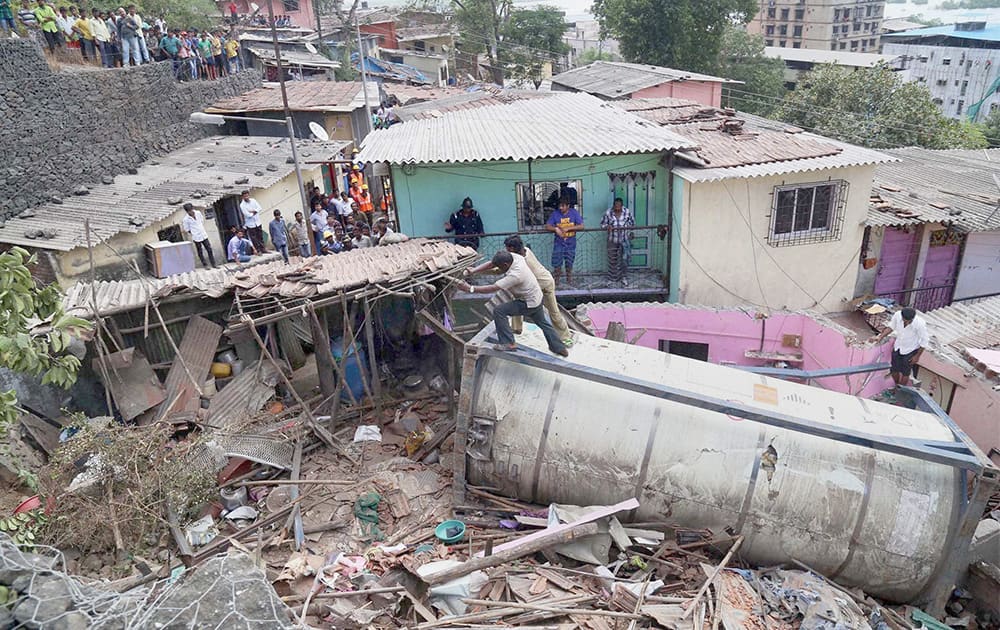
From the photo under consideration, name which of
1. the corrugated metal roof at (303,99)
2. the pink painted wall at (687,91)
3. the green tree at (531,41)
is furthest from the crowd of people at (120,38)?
the green tree at (531,41)

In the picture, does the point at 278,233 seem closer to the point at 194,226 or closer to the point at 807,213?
the point at 194,226

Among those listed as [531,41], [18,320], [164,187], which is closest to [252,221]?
[164,187]

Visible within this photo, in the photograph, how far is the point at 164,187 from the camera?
16203 millimetres

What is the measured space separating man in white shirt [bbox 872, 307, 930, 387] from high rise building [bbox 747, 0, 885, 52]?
7002 centimetres

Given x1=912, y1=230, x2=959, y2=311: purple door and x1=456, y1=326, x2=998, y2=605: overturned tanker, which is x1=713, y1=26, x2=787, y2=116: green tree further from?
x1=456, y1=326, x2=998, y2=605: overturned tanker

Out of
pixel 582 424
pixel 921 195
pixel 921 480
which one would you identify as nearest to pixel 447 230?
pixel 582 424

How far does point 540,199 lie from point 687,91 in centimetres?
1605

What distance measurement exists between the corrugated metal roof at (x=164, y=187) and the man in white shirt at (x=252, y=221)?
492 millimetres

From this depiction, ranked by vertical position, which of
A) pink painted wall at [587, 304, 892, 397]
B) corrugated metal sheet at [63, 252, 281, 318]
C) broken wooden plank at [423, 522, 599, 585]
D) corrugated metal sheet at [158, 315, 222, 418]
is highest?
corrugated metal sheet at [63, 252, 281, 318]

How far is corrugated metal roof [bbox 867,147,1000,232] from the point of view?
13.3 metres

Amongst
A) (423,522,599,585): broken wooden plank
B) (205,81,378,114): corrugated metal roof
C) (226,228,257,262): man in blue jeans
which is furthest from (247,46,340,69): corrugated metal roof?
(423,522,599,585): broken wooden plank

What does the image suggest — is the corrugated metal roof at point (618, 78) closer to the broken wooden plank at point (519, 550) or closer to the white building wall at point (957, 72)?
the broken wooden plank at point (519, 550)

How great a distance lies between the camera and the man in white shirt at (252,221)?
15484mm

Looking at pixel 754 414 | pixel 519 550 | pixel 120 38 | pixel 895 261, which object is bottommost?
pixel 895 261
